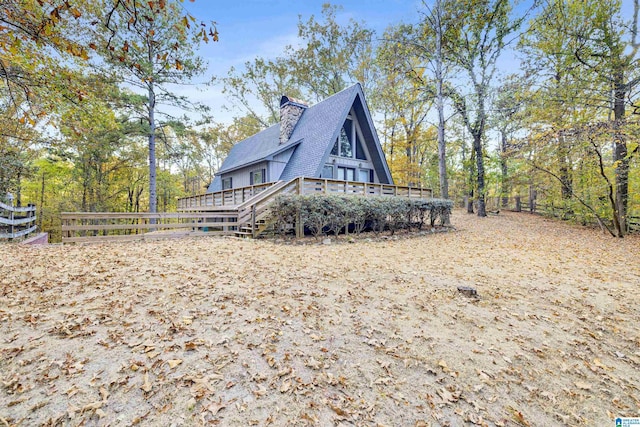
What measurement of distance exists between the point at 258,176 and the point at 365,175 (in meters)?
6.84

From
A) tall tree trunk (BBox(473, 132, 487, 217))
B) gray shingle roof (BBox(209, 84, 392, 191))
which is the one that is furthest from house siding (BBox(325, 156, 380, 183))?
tall tree trunk (BBox(473, 132, 487, 217))

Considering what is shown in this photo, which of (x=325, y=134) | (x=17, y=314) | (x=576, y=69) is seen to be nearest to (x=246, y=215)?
(x=325, y=134)

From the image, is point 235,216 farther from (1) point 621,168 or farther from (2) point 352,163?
(1) point 621,168

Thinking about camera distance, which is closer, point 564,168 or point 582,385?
point 582,385

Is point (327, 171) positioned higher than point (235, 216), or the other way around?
point (327, 171)

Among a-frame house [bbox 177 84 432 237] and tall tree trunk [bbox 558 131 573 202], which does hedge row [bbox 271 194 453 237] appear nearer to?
a-frame house [bbox 177 84 432 237]

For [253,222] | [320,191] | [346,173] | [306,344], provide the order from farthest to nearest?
[346,173] → [320,191] → [253,222] → [306,344]

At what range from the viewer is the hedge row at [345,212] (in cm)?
951

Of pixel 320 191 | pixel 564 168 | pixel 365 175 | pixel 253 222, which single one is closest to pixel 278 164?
pixel 320 191

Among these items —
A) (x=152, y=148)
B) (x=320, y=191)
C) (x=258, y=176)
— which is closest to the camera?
(x=320, y=191)

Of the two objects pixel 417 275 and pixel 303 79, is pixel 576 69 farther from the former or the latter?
pixel 303 79

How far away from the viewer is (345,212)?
33.1ft

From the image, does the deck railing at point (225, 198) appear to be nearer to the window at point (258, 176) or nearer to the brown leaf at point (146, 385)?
the window at point (258, 176)

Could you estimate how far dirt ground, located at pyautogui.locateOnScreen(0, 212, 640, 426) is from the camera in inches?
90.0
